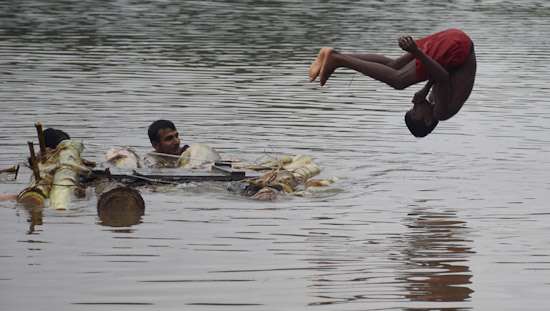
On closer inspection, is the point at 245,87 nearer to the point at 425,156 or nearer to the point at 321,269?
the point at 425,156

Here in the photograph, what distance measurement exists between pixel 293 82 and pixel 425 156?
763cm

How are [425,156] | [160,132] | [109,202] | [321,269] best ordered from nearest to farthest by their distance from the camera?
[321,269] → [109,202] → [160,132] → [425,156]

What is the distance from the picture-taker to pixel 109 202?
48.0ft

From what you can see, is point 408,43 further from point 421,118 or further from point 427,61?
point 421,118

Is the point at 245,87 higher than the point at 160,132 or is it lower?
higher

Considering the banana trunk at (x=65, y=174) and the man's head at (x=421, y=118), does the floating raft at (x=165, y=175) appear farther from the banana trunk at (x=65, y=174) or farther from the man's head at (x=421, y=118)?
the man's head at (x=421, y=118)

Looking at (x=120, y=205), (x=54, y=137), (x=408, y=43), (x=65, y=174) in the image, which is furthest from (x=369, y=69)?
(x=54, y=137)

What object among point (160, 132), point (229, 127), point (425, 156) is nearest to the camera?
point (160, 132)

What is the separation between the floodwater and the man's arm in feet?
4.91

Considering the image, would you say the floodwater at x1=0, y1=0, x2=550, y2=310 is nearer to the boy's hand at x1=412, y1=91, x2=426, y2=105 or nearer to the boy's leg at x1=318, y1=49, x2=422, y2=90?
the boy's hand at x1=412, y1=91, x2=426, y2=105

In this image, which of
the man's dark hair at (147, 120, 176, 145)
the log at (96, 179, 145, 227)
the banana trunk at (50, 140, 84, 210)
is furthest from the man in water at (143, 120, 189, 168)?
the log at (96, 179, 145, 227)

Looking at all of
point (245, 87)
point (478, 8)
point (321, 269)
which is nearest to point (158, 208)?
point (321, 269)

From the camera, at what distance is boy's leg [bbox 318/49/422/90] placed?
1399 centimetres

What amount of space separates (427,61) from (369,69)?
59 centimetres
